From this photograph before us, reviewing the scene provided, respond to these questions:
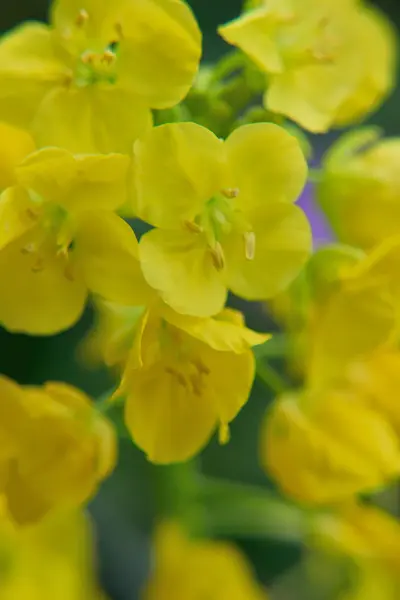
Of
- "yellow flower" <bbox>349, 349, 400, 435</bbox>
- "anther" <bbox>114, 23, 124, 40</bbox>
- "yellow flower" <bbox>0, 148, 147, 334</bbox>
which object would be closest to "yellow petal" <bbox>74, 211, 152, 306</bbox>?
"yellow flower" <bbox>0, 148, 147, 334</bbox>

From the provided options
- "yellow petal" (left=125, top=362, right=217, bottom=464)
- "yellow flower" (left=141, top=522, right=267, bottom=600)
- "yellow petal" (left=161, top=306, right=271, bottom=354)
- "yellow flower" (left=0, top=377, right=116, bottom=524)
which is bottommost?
"yellow flower" (left=141, top=522, right=267, bottom=600)

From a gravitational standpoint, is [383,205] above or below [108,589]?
above

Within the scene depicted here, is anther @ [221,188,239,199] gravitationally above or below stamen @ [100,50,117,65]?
below

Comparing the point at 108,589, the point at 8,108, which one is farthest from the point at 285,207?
the point at 108,589

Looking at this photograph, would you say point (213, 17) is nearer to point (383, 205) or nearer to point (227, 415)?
point (383, 205)

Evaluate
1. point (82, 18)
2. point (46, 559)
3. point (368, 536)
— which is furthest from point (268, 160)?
point (46, 559)

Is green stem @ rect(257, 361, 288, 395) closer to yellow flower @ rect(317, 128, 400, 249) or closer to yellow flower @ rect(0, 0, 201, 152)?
yellow flower @ rect(317, 128, 400, 249)

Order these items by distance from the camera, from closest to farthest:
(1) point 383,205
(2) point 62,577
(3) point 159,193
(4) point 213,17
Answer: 1. (3) point 159,193
2. (1) point 383,205
3. (2) point 62,577
4. (4) point 213,17

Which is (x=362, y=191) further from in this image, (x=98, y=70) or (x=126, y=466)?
(x=126, y=466)
